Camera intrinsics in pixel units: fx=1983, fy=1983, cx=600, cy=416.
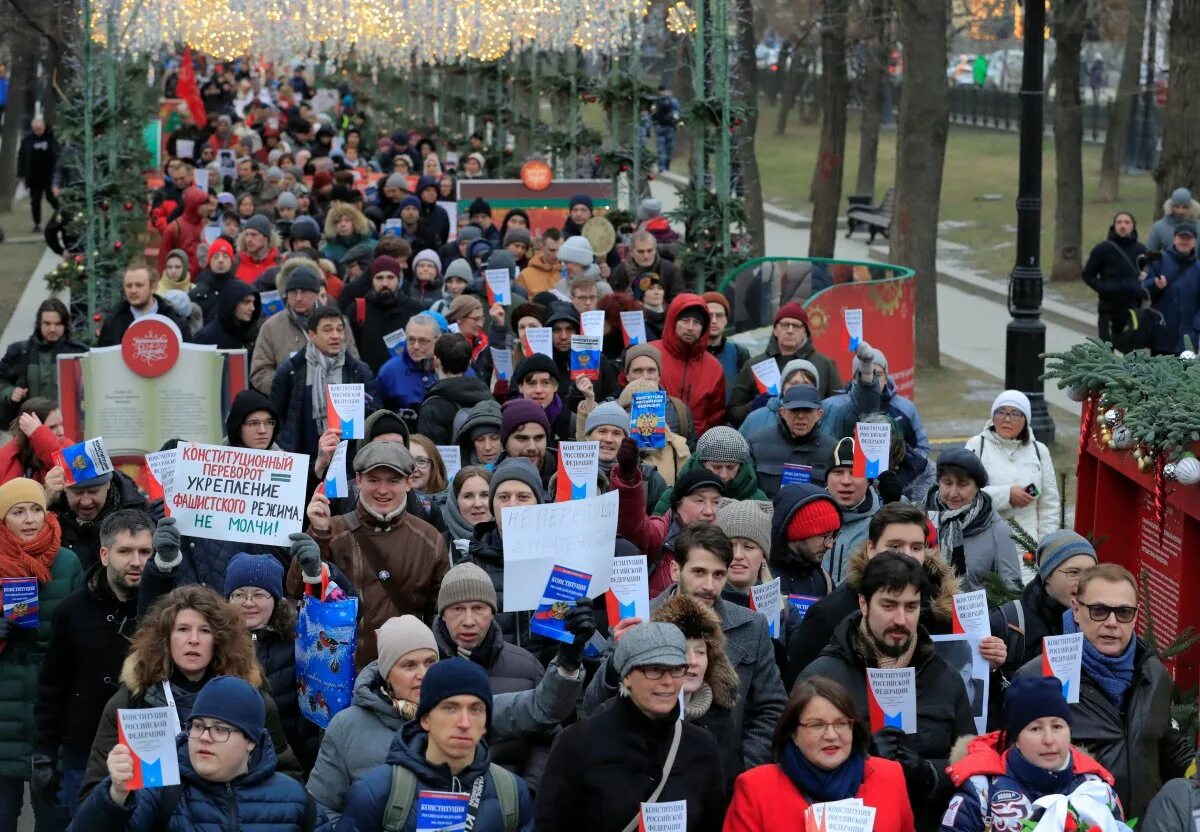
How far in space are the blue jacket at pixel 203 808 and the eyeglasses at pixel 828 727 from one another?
1467mm

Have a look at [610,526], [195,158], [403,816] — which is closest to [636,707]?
[403,816]

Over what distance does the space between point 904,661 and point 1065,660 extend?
1.72ft

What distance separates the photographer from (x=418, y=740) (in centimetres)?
546

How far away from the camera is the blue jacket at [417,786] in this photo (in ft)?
17.6

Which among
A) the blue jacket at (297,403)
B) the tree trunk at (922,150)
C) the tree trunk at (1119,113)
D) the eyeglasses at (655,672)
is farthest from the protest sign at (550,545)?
the tree trunk at (1119,113)

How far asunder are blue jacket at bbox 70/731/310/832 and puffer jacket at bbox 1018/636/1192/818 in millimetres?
2585

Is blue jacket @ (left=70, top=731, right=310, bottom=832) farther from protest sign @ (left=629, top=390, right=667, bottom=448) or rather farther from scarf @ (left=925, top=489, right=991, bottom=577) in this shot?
protest sign @ (left=629, top=390, right=667, bottom=448)

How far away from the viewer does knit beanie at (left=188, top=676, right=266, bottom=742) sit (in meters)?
5.45

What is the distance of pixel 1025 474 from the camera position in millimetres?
9875

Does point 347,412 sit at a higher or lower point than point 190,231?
higher

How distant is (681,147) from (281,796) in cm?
5670

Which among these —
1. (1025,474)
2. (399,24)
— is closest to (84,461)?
(1025,474)

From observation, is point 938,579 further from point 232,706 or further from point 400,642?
point 232,706

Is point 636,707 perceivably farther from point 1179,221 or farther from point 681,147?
point 681,147
